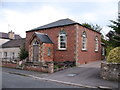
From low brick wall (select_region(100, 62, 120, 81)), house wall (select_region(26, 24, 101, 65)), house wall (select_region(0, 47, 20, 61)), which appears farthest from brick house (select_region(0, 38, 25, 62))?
low brick wall (select_region(100, 62, 120, 81))

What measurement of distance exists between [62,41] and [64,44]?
52cm

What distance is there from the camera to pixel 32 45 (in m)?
20.3

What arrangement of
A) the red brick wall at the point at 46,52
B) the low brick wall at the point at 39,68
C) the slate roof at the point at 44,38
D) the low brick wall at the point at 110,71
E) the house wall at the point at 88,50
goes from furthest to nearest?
1. the slate roof at the point at 44,38
2. the red brick wall at the point at 46,52
3. the house wall at the point at 88,50
4. the low brick wall at the point at 39,68
5. the low brick wall at the point at 110,71

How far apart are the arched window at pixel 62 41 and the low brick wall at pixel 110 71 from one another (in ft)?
28.5

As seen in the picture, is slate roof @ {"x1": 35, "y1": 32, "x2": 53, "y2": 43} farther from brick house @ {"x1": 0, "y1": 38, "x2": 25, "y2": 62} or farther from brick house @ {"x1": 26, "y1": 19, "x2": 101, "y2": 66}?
brick house @ {"x1": 0, "y1": 38, "x2": 25, "y2": 62}

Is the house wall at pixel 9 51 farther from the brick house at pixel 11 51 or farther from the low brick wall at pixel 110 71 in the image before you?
the low brick wall at pixel 110 71

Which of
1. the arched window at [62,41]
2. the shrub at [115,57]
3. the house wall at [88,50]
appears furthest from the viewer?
the arched window at [62,41]

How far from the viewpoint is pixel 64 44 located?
19.0 m

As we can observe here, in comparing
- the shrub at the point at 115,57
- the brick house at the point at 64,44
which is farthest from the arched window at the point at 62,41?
the shrub at the point at 115,57

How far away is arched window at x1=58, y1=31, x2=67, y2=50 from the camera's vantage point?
18.9 m

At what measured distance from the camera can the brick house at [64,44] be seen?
17.9 metres

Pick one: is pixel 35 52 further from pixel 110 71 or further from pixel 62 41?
pixel 110 71

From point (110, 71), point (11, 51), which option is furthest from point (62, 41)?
point (11, 51)

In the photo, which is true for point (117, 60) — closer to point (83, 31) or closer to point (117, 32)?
point (117, 32)
